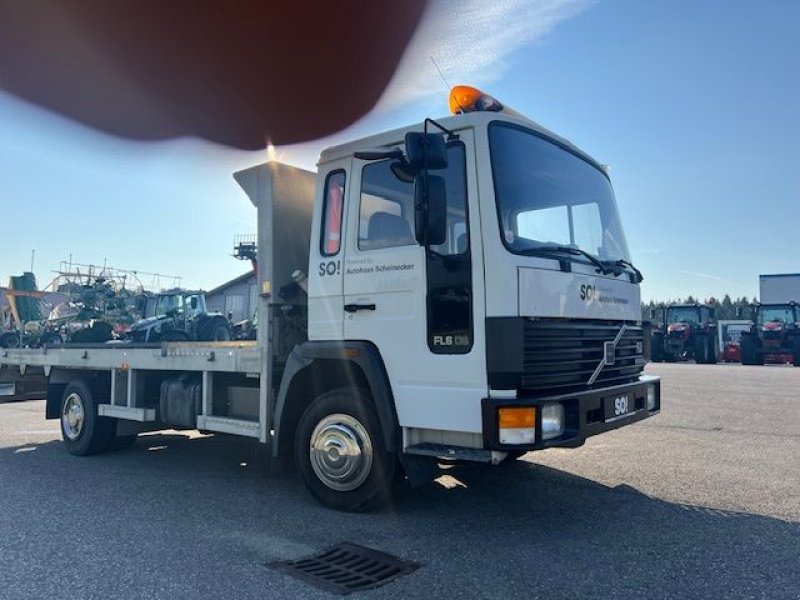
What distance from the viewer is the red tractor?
25.2m

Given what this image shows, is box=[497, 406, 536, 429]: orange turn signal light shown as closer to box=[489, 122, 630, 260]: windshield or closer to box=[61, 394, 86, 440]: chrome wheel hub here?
box=[489, 122, 630, 260]: windshield

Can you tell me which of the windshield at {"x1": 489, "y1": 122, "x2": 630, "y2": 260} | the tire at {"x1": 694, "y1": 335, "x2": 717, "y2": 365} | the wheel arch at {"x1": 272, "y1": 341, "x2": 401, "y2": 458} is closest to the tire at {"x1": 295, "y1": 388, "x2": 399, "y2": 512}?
the wheel arch at {"x1": 272, "y1": 341, "x2": 401, "y2": 458}

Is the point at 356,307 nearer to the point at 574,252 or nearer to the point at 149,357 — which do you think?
the point at 574,252

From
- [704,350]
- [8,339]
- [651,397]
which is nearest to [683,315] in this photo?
[704,350]

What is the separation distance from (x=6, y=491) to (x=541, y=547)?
4.50 metres

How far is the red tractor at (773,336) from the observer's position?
2522 cm

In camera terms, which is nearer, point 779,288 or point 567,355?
point 567,355

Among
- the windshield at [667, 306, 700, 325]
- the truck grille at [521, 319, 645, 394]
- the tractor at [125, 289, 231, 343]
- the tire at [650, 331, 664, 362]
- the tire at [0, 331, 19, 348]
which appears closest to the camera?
the truck grille at [521, 319, 645, 394]

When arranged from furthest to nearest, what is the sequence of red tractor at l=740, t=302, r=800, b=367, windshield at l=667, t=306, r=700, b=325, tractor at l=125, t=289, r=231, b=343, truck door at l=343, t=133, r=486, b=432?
windshield at l=667, t=306, r=700, b=325, red tractor at l=740, t=302, r=800, b=367, tractor at l=125, t=289, r=231, b=343, truck door at l=343, t=133, r=486, b=432

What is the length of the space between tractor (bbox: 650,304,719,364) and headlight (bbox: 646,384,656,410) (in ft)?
76.0

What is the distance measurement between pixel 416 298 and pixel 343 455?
1286mm

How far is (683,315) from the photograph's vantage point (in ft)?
93.6

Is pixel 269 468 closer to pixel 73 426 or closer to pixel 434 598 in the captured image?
pixel 73 426

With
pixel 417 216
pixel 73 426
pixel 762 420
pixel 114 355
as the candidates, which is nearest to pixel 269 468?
pixel 114 355
